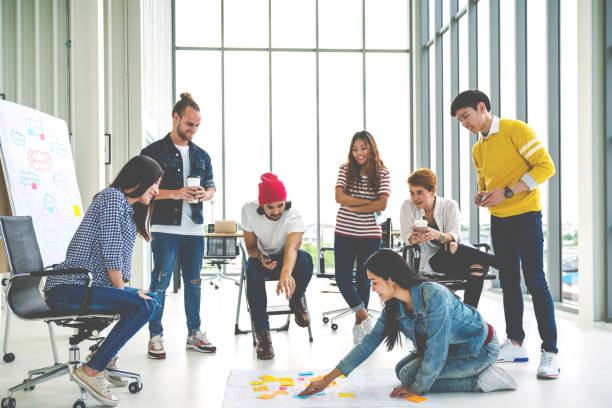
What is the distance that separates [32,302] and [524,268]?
231 cm

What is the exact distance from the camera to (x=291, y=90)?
874cm

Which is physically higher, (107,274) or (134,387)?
(107,274)

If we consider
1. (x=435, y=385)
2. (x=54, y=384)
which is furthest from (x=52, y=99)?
(x=435, y=385)

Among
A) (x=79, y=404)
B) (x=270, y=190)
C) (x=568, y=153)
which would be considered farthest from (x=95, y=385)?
(x=568, y=153)

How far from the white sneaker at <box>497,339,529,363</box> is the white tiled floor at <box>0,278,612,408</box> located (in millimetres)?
50

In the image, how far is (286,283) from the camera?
3.06m

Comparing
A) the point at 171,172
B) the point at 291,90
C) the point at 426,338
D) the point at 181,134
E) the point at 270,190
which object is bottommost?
the point at 426,338

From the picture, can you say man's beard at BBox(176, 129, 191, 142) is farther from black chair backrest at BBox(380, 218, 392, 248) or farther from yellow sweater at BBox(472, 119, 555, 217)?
black chair backrest at BBox(380, 218, 392, 248)

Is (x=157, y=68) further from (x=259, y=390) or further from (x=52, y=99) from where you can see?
(x=259, y=390)

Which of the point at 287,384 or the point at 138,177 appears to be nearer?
the point at 138,177

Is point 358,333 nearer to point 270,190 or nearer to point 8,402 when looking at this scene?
point 270,190

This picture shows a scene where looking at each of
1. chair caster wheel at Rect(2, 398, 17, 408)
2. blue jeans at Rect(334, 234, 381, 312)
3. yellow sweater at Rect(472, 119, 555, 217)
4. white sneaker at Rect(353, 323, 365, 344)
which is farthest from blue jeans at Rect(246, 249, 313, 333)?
chair caster wheel at Rect(2, 398, 17, 408)

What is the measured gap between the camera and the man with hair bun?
3.18m

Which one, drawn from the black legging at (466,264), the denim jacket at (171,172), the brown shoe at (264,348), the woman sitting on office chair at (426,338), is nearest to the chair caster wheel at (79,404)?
the woman sitting on office chair at (426,338)
